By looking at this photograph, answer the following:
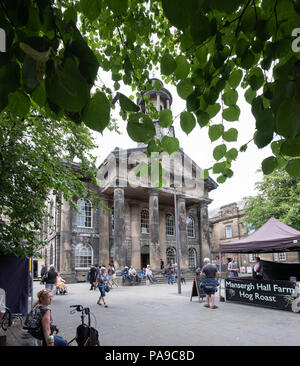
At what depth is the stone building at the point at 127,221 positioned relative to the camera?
26.5 metres

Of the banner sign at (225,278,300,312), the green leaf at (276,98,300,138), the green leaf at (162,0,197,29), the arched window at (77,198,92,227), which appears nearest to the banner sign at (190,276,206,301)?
the banner sign at (225,278,300,312)

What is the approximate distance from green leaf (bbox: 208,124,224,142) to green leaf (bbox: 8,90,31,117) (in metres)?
1.50

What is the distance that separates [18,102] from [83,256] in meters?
28.4

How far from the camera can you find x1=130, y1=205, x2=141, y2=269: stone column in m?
31.1

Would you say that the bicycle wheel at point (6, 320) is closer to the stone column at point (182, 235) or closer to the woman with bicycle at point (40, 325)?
the woman with bicycle at point (40, 325)

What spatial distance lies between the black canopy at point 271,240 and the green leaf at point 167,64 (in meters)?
10.4

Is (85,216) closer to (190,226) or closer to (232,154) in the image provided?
(190,226)

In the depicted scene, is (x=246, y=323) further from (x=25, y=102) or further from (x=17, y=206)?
(x=25, y=102)

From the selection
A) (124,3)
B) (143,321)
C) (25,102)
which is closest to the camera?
(25,102)

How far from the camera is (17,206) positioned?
25.7 feet

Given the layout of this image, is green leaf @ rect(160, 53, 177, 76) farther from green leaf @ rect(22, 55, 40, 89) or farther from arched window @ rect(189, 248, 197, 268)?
arched window @ rect(189, 248, 197, 268)
